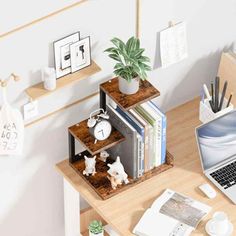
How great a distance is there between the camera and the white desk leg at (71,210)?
416cm

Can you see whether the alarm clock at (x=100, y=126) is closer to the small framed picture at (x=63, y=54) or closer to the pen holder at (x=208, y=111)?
the small framed picture at (x=63, y=54)

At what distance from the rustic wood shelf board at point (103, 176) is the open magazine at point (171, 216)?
16 centimetres

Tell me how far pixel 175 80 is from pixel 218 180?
0.64 m

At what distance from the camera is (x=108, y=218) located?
3832mm

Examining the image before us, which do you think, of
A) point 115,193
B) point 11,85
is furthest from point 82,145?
point 11,85

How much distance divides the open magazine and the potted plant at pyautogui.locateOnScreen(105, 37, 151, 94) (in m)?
0.58

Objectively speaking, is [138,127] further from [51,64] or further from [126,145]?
[51,64]

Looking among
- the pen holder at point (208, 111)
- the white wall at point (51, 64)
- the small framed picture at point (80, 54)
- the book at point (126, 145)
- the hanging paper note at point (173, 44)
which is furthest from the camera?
the pen holder at point (208, 111)

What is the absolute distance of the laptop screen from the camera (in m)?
4.03

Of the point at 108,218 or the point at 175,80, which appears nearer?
the point at 108,218

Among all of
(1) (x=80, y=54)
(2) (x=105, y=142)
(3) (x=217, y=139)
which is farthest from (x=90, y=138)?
(3) (x=217, y=139)

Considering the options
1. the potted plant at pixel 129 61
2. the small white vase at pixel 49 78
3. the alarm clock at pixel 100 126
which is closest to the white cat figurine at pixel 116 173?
the alarm clock at pixel 100 126

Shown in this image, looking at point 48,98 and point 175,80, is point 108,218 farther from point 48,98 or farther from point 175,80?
point 175,80

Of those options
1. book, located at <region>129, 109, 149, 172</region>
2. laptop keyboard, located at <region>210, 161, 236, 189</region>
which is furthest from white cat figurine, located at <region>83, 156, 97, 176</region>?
laptop keyboard, located at <region>210, 161, 236, 189</region>
